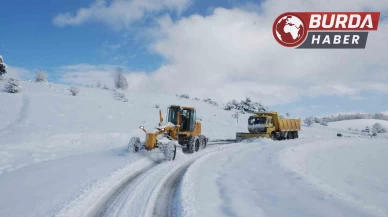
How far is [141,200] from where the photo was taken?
329 inches

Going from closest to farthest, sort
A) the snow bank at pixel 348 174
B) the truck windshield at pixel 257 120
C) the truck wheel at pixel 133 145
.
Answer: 1. the snow bank at pixel 348 174
2. the truck wheel at pixel 133 145
3. the truck windshield at pixel 257 120

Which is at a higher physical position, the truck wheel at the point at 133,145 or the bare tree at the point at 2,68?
the bare tree at the point at 2,68

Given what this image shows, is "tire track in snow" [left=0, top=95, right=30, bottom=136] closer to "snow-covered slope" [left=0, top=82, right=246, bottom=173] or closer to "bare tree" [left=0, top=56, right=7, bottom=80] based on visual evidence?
"snow-covered slope" [left=0, top=82, right=246, bottom=173]

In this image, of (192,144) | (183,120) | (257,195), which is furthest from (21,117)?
(257,195)

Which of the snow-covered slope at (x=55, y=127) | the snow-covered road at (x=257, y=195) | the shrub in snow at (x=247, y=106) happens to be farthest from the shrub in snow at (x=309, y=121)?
the snow-covered road at (x=257, y=195)

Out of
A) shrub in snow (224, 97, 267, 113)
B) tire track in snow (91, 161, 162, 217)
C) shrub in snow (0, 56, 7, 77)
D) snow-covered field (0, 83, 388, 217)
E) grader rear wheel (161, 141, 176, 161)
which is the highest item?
shrub in snow (0, 56, 7, 77)

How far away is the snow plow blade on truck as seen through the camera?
27.4 metres

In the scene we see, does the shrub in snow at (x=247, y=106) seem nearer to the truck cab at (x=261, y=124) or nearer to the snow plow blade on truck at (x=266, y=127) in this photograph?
→ the snow plow blade on truck at (x=266, y=127)

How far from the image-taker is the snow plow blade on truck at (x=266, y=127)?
27364 millimetres

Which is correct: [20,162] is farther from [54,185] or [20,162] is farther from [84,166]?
[54,185]

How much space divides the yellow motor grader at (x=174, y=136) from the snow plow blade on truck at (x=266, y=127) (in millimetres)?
8888

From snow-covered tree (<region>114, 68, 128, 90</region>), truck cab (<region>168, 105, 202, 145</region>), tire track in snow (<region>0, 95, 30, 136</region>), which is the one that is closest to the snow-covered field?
tire track in snow (<region>0, 95, 30, 136</region>)

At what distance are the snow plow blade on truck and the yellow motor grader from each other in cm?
889

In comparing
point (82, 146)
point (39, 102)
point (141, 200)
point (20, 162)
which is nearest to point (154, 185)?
point (141, 200)
